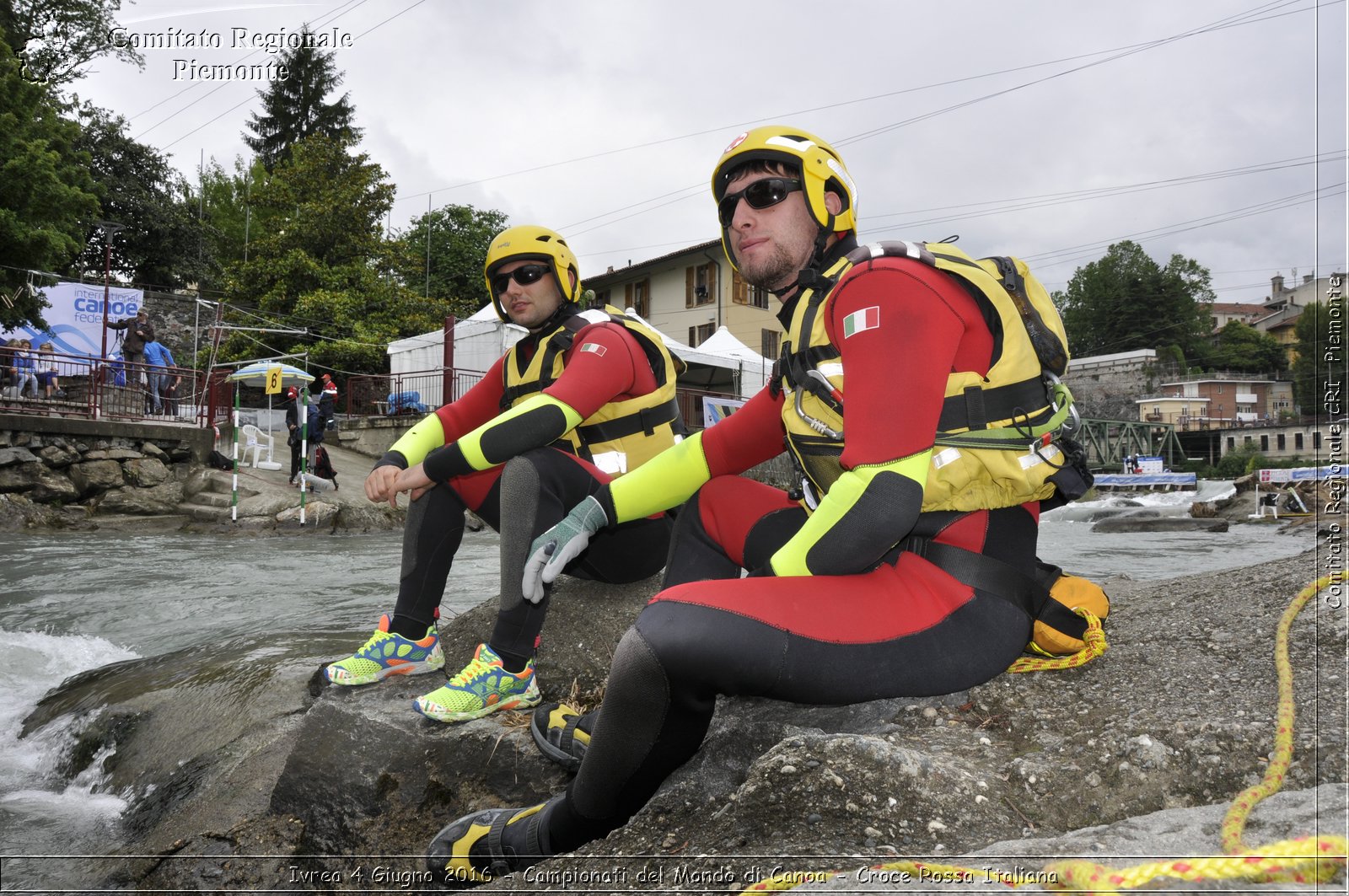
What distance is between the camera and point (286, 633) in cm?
530

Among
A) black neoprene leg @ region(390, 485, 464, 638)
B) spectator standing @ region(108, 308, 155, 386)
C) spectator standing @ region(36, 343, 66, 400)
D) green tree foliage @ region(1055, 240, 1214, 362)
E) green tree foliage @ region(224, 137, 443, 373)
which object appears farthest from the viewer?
green tree foliage @ region(1055, 240, 1214, 362)

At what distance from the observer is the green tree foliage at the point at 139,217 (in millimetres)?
34688

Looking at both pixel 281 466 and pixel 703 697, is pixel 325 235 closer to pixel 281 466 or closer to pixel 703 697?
pixel 281 466

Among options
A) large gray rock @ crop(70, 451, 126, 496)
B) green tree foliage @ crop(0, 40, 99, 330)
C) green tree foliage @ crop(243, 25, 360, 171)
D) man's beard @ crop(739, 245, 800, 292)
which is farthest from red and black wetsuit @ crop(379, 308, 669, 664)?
green tree foliage @ crop(243, 25, 360, 171)

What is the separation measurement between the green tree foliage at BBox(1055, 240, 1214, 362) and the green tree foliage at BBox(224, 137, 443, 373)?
201ft

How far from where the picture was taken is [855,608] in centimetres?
192

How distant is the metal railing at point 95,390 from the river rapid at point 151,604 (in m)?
4.58

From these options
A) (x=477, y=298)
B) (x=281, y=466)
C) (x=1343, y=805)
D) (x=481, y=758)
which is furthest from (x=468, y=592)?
(x=477, y=298)

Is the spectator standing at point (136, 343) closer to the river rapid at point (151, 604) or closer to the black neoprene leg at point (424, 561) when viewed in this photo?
the river rapid at point (151, 604)

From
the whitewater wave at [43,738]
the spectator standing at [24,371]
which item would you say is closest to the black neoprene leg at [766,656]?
the whitewater wave at [43,738]

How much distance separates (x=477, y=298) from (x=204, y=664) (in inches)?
1505

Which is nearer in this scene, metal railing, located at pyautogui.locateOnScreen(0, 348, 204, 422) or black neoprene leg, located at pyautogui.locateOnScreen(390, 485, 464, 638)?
black neoprene leg, located at pyautogui.locateOnScreen(390, 485, 464, 638)

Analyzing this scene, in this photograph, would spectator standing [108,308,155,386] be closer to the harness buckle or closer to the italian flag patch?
the harness buckle

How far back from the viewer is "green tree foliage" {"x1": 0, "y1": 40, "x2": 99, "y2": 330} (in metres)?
16.6
